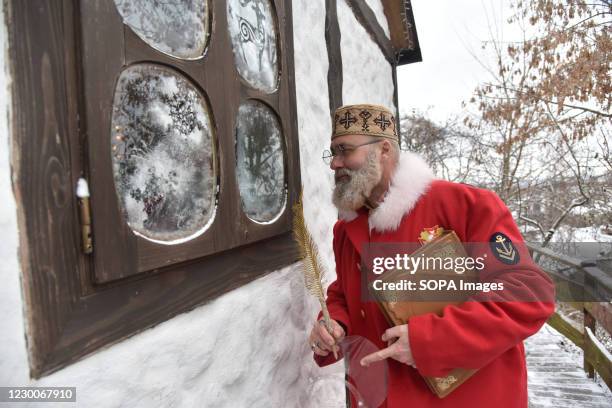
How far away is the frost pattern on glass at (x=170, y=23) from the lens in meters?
1.02

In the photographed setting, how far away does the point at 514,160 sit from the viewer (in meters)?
9.48

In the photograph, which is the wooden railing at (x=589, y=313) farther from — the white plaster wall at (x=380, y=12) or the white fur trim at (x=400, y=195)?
the white plaster wall at (x=380, y=12)

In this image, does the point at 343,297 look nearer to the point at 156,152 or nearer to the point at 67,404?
the point at 156,152

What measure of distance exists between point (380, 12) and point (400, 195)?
128 inches

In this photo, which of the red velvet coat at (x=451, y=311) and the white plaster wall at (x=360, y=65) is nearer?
the red velvet coat at (x=451, y=311)

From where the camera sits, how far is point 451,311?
1.24 metres

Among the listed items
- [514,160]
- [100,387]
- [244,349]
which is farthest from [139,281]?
[514,160]

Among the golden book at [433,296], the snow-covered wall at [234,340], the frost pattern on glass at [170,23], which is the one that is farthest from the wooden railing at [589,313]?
the frost pattern on glass at [170,23]

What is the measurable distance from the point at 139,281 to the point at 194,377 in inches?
14.5

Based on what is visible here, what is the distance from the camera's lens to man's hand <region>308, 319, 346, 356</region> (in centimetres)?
144

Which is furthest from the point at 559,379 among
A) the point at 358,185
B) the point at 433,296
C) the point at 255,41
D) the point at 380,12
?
the point at 255,41

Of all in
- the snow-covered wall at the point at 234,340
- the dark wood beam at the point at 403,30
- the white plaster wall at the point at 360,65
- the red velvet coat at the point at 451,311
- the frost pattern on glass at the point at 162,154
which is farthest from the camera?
the dark wood beam at the point at 403,30

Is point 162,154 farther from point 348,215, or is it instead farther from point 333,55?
point 333,55

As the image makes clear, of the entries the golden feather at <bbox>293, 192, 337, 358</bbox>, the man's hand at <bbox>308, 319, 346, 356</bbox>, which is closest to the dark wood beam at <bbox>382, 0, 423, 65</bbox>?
the golden feather at <bbox>293, 192, 337, 358</bbox>
